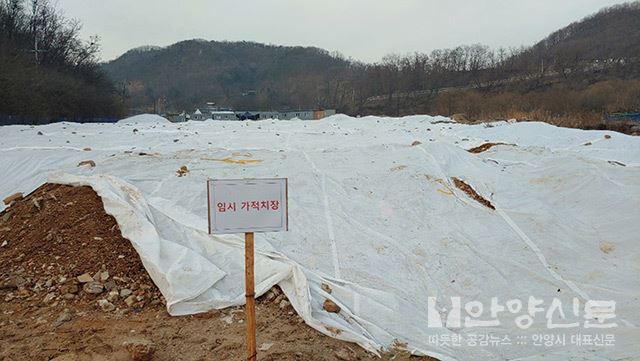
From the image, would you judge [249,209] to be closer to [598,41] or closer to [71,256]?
[71,256]

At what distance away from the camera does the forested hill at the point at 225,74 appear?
65.8m

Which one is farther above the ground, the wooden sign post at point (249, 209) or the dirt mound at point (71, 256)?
the wooden sign post at point (249, 209)

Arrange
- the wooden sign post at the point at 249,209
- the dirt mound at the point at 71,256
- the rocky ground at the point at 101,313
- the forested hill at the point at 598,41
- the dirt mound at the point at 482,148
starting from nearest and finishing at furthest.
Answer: the wooden sign post at the point at 249,209 < the rocky ground at the point at 101,313 < the dirt mound at the point at 71,256 < the dirt mound at the point at 482,148 < the forested hill at the point at 598,41

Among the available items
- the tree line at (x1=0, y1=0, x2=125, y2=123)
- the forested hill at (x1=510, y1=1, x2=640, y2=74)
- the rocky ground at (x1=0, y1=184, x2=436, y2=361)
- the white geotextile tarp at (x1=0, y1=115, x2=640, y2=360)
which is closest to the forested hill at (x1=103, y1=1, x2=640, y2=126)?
the forested hill at (x1=510, y1=1, x2=640, y2=74)

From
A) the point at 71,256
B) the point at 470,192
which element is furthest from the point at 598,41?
the point at 71,256

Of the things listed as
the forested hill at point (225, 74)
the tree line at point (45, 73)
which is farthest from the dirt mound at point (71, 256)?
the forested hill at point (225, 74)

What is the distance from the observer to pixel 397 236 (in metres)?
4.40

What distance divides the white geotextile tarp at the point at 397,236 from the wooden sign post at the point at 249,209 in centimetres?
102

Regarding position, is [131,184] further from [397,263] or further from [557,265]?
[557,265]

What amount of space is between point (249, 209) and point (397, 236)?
2.54m

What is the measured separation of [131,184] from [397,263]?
305 cm

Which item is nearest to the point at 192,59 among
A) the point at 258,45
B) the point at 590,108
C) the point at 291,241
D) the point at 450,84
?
the point at 258,45

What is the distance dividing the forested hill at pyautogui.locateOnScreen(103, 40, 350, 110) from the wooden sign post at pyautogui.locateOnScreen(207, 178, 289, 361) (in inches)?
2394

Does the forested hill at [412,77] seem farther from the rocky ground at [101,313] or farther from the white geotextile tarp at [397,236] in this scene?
the rocky ground at [101,313]
